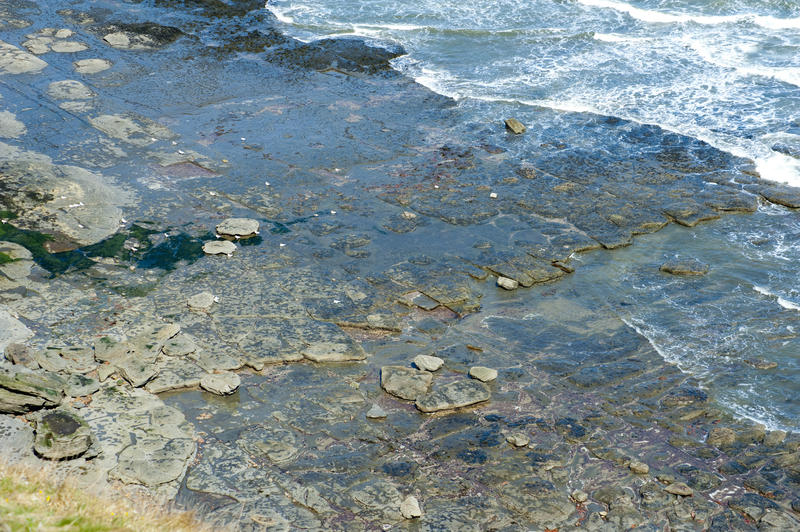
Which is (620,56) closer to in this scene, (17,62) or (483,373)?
(483,373)

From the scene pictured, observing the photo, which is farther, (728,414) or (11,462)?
(728,414)

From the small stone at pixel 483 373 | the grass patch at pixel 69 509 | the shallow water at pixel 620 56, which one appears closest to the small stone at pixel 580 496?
the small stone at pixel 483 373

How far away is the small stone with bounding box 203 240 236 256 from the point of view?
11.8 metres

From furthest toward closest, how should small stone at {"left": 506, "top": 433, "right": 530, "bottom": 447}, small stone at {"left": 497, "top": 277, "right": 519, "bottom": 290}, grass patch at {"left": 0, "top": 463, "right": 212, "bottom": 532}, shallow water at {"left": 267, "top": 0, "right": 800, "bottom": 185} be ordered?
shallow water at {"left": 267, "top": 0, "right": 800, "bottom": 185} < small stone at {"left": 497, "top": 277, "right": 519, "bottom": 290} < small stone at {"left": 506, "top": 433, "right": 530, "bottom": 447} < grass patch at {"left": 0, "top": 463, "right": 212, "bottom": 532}

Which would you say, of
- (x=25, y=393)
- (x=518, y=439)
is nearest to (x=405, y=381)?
(x=518, y=439)

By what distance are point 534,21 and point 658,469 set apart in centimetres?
1715

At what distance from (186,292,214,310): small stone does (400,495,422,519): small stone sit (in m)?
4.37

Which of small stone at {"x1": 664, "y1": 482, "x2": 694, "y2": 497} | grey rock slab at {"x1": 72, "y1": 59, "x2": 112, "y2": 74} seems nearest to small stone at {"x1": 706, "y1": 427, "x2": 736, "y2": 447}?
small stone at {"x1": 664, "y1": 482, "x2": 694, "y2": 497}

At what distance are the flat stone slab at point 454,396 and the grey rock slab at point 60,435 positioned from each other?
3778 millimetres

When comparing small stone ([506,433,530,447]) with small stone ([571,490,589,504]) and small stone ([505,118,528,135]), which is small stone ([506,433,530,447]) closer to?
small stone ([571,490,589,504])

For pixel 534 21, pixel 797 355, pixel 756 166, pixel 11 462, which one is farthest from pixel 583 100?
pixel 11 462

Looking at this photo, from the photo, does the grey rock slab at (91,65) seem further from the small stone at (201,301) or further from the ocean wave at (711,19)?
the ocean wave at (711,19)

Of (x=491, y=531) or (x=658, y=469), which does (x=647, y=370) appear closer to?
(x=658, y=469)

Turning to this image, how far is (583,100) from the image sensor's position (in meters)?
17.5
